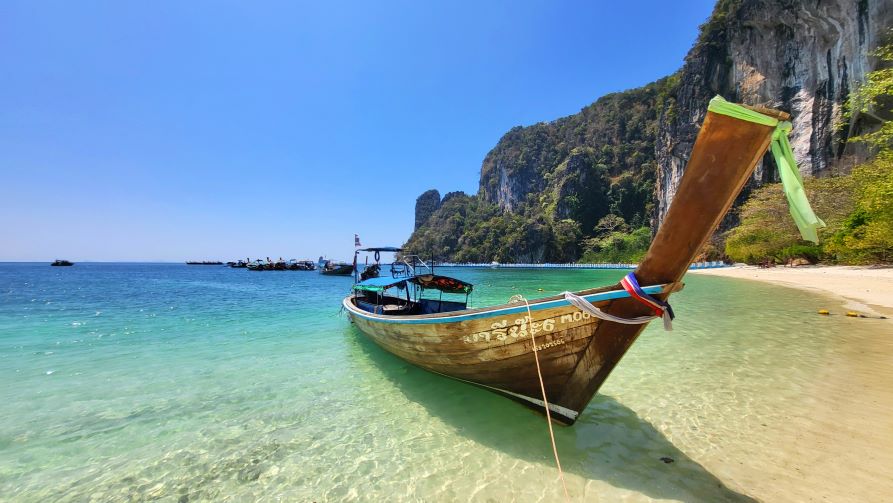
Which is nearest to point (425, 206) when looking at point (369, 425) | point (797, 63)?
point (797, 63)

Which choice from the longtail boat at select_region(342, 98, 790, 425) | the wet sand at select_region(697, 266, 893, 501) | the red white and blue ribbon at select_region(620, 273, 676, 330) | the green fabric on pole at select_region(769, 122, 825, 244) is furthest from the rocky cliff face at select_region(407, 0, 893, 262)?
the red white and blue ribbon at select_region(620, 273, 676, 330)

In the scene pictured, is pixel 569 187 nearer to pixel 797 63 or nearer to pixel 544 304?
pixel 797 63

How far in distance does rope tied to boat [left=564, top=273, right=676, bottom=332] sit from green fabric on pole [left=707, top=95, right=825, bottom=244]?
1265 millimetres

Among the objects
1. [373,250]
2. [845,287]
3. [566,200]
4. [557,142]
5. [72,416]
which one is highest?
[557,142]

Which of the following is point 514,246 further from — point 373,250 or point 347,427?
point 347,427

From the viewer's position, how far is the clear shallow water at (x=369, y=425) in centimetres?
405

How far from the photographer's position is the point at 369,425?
5.62 meters

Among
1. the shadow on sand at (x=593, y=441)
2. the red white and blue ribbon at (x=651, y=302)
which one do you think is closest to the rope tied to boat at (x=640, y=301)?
the red white and blue ribbon at (x=651, y=302)

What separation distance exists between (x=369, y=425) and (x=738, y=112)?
19.8 ft

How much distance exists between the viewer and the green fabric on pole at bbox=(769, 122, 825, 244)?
109 inches

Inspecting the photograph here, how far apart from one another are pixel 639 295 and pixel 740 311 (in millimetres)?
16030

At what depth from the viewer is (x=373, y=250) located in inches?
678

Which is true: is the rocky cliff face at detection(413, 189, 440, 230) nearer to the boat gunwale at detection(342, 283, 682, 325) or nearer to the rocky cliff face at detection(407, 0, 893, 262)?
the rocky cliff face at detection(407, 0, 893, 262)

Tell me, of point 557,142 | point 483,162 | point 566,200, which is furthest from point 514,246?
point 483,162
